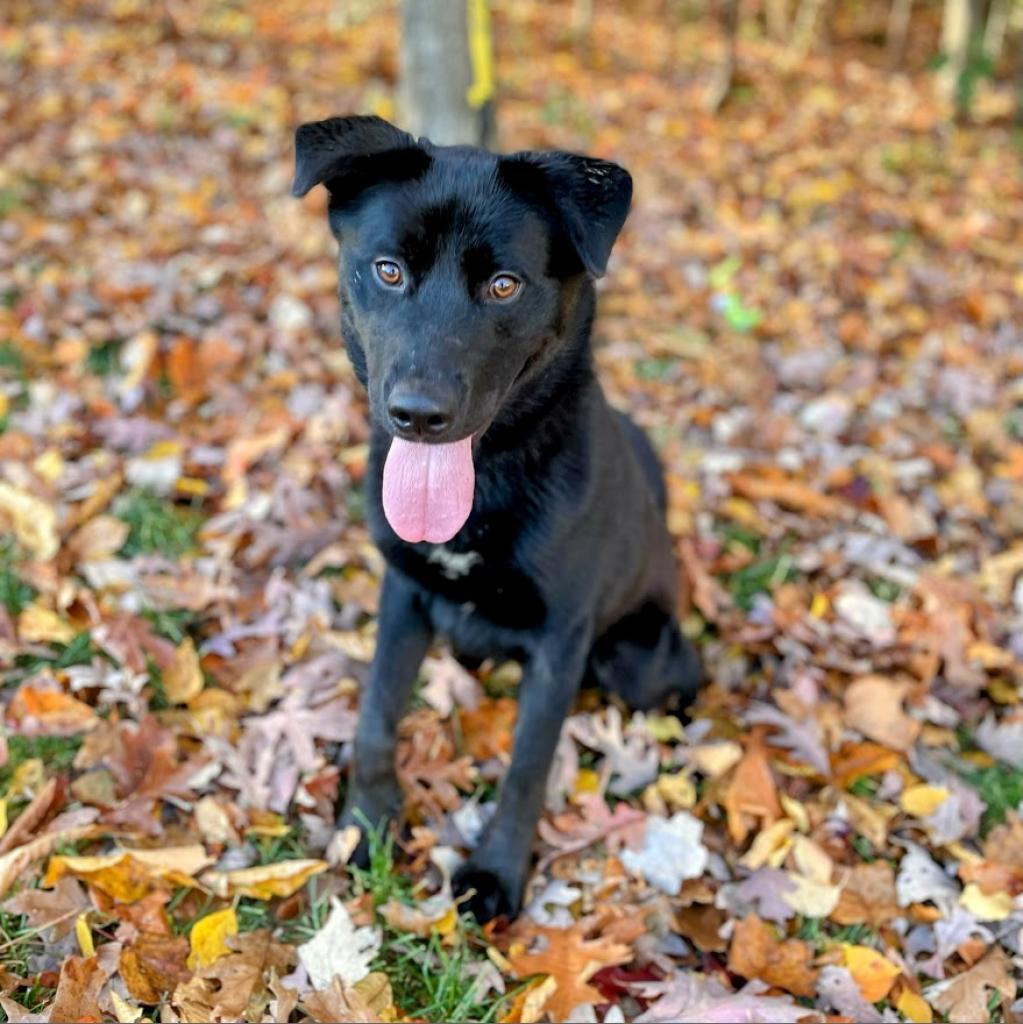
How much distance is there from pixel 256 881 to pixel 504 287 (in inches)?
64.4

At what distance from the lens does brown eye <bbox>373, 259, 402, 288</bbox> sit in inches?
92.5

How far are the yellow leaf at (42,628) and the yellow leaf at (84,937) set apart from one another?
3.62 feet

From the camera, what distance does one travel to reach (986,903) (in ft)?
8.97

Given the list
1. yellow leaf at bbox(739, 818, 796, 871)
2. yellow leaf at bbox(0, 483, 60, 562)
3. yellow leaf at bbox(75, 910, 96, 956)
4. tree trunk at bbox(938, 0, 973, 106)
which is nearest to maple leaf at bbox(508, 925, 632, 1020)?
yellow leaf at bbox(739, 818, 796, 871)

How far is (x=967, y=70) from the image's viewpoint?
8.95 m

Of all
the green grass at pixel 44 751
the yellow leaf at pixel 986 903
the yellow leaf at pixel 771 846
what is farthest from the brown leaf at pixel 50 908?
the yellow leaf at pixel 986 903

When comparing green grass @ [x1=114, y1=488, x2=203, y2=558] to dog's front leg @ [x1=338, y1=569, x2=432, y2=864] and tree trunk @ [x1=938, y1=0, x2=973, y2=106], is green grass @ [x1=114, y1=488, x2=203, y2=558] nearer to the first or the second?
dog's front leg @ [x1=338, y1=569, x2=432, y2=864]

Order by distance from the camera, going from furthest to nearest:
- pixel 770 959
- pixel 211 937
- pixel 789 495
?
pixel 789 495 < pixel 770 959 < pixel 211 937

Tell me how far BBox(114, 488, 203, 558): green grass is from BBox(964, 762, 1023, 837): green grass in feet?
9.29

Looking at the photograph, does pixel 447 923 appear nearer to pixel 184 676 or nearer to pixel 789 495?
pixel 184 676

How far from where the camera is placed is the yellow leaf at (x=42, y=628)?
3271 millimetres

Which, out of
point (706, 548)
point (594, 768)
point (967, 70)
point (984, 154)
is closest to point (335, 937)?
point (594, 768)

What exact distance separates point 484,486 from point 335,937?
3.89 ft

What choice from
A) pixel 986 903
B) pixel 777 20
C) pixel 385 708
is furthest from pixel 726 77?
pixel 986 903
